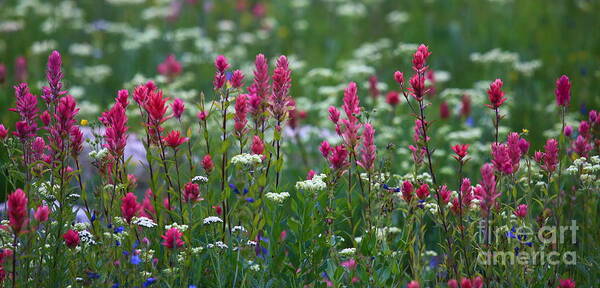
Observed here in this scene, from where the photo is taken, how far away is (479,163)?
17.8 feet

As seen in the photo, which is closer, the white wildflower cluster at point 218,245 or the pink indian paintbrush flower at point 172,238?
the pink indian paintbrush flower at point 172,238

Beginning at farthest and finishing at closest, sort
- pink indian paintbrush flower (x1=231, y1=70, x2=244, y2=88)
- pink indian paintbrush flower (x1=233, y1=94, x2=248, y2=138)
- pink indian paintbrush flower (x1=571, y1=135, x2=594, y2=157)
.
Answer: pink indian paintbrush flower (x1=571, y1=135, x2=594, y2=157)
pink indian paintbrush flower (x1=231, y1=70, x2=244, y2=88)
pink indian paintbrush flower (x1=233, y1=94, x2=248, y2=138)

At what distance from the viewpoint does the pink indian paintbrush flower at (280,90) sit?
10.2 ft

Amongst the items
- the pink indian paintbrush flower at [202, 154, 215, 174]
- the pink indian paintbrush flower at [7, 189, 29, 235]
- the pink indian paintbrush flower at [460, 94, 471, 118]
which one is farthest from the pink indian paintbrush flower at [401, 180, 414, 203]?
the pink indian paintbrush flower at [460, 94, 471, 118]

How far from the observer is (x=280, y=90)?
10.4 feet

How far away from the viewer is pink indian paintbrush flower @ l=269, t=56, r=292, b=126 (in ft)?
10.2

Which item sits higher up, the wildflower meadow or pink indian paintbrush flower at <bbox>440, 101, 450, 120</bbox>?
pink indian paintbrush flower at <bbox>440, 101, 450, 120</bbox>

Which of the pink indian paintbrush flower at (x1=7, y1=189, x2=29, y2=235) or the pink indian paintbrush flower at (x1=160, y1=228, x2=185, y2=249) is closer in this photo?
the pink indian paintbrush flower at (x1=7, y1=189, x2=29, y2=235)

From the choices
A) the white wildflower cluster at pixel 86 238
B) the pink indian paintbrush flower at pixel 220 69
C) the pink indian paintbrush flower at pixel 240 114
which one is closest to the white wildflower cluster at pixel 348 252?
the pink indian paintbrush flower at pixel 240 114

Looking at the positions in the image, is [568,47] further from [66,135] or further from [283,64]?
[66,135]

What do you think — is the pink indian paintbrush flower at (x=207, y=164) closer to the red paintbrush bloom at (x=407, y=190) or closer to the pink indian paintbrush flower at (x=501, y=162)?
the red paintbrush bloom at (x=407, y=190)

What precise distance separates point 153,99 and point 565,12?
7560 mm

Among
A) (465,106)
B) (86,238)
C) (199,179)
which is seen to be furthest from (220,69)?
(465,106)

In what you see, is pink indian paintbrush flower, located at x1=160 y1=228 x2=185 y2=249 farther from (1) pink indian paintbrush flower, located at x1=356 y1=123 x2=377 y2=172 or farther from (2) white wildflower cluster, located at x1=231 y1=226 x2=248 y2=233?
(1) pink indian paintbrush flower, located at x1=356 y1=123 x2=377 y2=172
